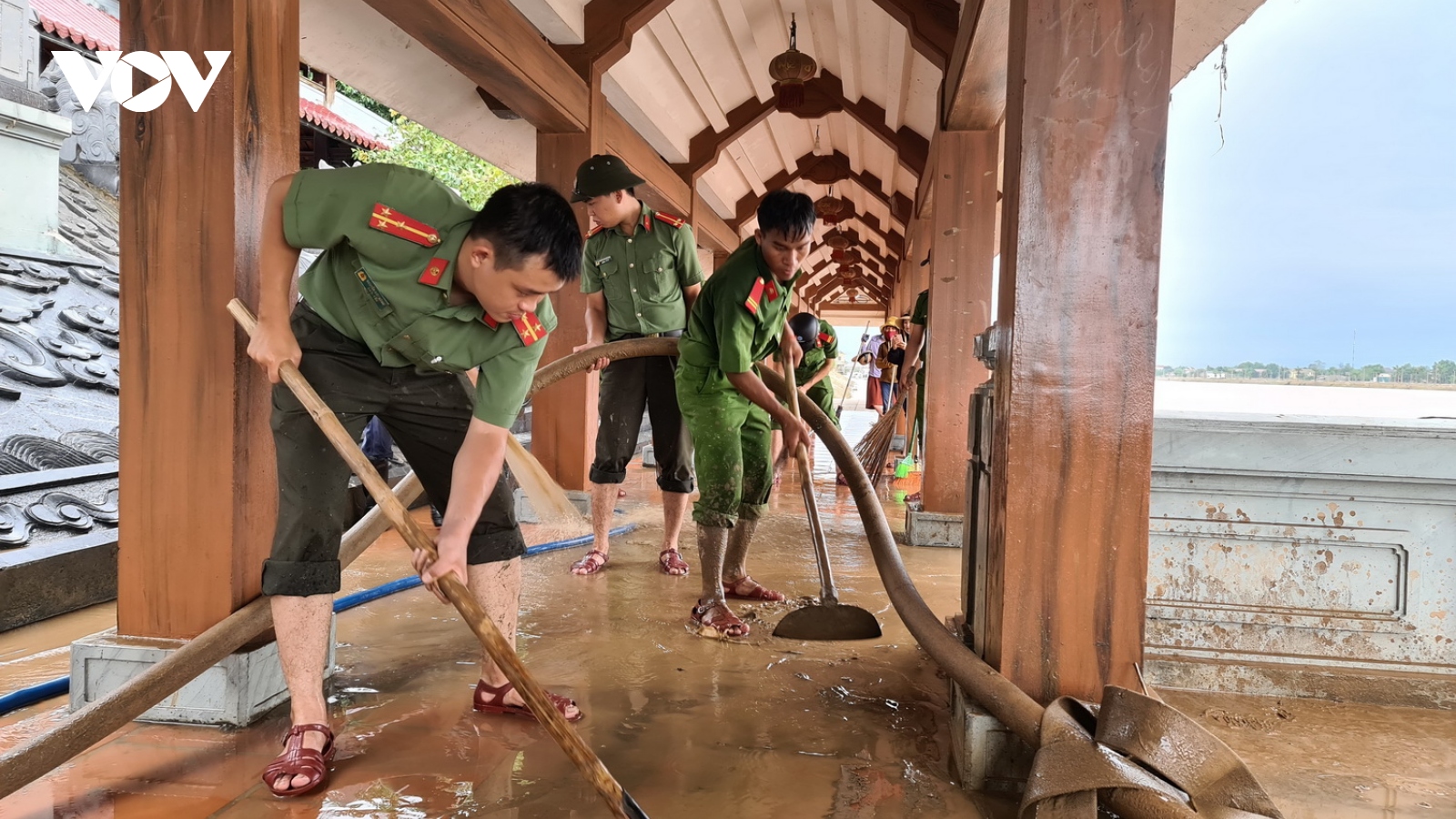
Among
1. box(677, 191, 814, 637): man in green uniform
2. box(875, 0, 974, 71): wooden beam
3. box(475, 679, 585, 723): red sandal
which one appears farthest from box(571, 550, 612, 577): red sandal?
box(875, 0, 974, 71): wooden beam

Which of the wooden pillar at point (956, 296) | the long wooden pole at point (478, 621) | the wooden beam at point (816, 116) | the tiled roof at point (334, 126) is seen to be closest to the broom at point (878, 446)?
the wooden pillar at point (956, 296)

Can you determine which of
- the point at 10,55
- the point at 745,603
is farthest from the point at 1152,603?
the point at 10,55

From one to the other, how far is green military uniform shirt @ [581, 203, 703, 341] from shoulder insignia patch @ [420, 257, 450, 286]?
6.57 ft

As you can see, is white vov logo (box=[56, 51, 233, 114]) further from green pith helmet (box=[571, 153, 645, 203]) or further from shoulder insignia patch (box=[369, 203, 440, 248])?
green pith helmet (box=[571, 153, 645, 203])

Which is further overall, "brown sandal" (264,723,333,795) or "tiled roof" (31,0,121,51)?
"tiled roof" (31,0,121,51)

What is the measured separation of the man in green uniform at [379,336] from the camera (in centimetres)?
186

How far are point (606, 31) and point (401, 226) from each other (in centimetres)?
349

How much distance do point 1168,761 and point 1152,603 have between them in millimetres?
1199

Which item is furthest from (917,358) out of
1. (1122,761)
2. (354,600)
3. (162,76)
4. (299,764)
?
(299,764)

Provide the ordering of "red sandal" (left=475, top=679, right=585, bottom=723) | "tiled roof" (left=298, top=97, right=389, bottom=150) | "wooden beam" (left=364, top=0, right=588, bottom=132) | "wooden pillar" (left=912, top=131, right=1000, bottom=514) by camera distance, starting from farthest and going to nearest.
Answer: "tiled roof" (left=298, top=97, right=389, bottom=150) → "wooden pillar" (left=912, top=131, right=1000, bottom=514) → "wooden beam" (left=364, top=0, right=588, bottom=132) → "red sandal" (left=475, top=679, right=585, bottom=723)

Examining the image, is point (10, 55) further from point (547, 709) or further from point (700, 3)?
point (547, 709)

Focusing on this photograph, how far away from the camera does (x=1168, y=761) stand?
1701 mm

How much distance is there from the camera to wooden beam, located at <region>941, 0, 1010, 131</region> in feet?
11.7

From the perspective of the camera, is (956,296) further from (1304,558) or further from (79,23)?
(79,23)
